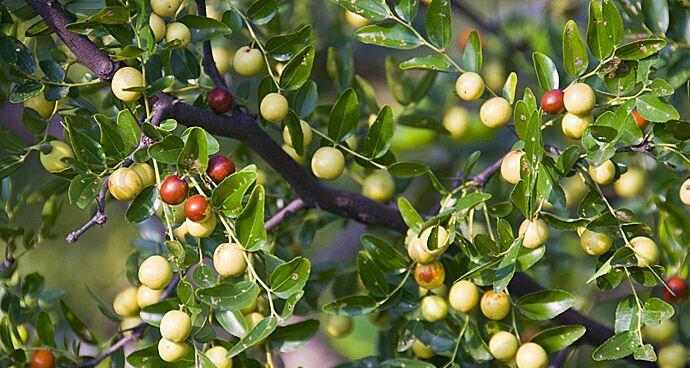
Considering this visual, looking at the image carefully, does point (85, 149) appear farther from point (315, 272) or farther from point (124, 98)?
point (315, 272)

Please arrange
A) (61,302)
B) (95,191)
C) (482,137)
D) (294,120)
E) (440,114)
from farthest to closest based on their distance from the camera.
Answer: (482,137), (440,114), (61,302), (294,120), (95,191)

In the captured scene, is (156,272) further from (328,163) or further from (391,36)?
(391,36)

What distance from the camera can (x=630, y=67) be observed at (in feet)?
2.42

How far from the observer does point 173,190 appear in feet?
2.14

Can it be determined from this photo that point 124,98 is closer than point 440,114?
Yes

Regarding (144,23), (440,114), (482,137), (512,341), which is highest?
(144,23)

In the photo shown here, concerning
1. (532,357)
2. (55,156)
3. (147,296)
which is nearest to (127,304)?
(147,296)

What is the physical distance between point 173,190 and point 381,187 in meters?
0.38

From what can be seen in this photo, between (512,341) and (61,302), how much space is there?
472 mm

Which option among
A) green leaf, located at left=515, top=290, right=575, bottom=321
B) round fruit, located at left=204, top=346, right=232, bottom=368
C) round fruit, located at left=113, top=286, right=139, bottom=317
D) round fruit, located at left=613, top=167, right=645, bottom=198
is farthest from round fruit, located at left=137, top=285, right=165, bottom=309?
round fruit, located at left=613, top=167, right=645, bottom=198

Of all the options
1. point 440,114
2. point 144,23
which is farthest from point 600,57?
point 440,114

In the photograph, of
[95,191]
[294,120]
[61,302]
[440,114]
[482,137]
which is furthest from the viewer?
[482,137]

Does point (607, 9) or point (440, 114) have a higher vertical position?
point (607, 9)

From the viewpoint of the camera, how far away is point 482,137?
1460 millimetres
